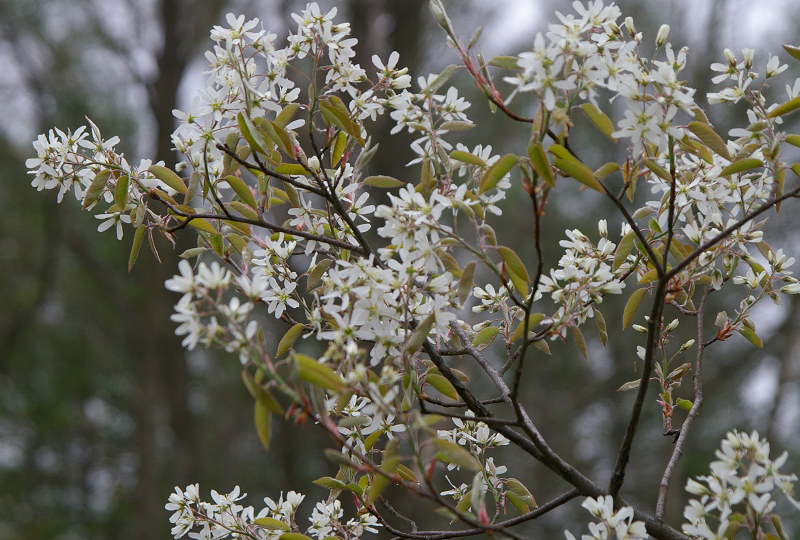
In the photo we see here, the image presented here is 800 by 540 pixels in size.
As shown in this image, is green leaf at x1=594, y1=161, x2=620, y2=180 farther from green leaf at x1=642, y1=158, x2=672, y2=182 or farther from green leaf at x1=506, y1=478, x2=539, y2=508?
green leaf at x1=506, y1=478, x2=539, y2=508

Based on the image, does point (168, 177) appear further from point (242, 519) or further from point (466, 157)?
point (242, 519)

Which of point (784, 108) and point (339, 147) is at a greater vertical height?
point (339, 147)

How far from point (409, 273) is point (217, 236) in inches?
18.1

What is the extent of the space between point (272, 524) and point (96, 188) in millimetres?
692

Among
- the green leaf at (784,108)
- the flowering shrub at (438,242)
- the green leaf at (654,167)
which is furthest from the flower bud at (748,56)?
the green leaf at (654,167)

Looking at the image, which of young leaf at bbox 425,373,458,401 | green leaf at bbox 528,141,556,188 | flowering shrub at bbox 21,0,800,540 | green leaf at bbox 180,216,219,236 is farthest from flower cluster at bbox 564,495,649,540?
green leaf at bbox 180,216,219,236

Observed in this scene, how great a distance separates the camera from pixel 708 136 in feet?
4.12

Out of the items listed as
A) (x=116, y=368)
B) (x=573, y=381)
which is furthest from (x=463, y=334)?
(x=116, y=368)

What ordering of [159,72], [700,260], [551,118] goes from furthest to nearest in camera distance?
[159,72] → [700,260] → [551,118]

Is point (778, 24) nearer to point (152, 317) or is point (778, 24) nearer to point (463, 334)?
point (152, 317)

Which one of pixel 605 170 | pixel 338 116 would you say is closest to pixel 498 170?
pixel 605 170

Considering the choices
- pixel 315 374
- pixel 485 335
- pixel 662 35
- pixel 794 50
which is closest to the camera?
pixel 315 374

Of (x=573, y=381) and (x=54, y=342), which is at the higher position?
(x=54, y=342)

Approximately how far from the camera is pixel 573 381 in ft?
26.7
